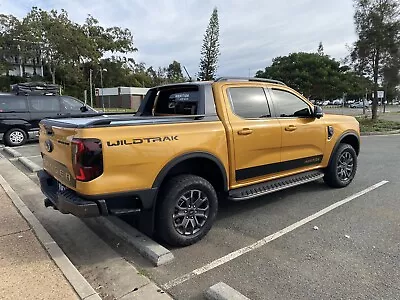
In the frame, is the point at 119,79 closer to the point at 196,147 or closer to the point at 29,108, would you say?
the point at 29,108

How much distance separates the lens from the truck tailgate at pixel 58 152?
10.0ft

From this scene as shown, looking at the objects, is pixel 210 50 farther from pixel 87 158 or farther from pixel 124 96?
pixel 87 158

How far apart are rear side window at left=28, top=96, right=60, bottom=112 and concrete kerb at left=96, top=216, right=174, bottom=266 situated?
8521mm

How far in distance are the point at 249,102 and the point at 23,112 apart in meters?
9.59

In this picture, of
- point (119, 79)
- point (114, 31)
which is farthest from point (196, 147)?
point (119, 79)

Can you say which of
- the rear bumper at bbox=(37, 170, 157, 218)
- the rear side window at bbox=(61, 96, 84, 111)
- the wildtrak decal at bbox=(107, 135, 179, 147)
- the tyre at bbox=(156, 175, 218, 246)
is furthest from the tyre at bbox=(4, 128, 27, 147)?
the wildtrak decal at bbox=(107, 135, 179, 147)

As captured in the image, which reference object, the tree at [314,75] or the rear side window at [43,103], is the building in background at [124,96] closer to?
the tree at [314,75]

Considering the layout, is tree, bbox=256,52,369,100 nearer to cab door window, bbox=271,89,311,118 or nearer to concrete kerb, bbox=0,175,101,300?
cab door window, bbox=271,89,311,118

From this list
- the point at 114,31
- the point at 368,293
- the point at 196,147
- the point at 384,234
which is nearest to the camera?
the point at 368,293

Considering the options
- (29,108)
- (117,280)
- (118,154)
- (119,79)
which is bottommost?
(117,280)

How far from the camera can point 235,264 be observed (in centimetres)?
315

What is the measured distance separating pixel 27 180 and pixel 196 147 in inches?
179

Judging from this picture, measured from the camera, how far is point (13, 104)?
10633 mm

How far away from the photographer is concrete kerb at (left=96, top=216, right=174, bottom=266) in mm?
3203
